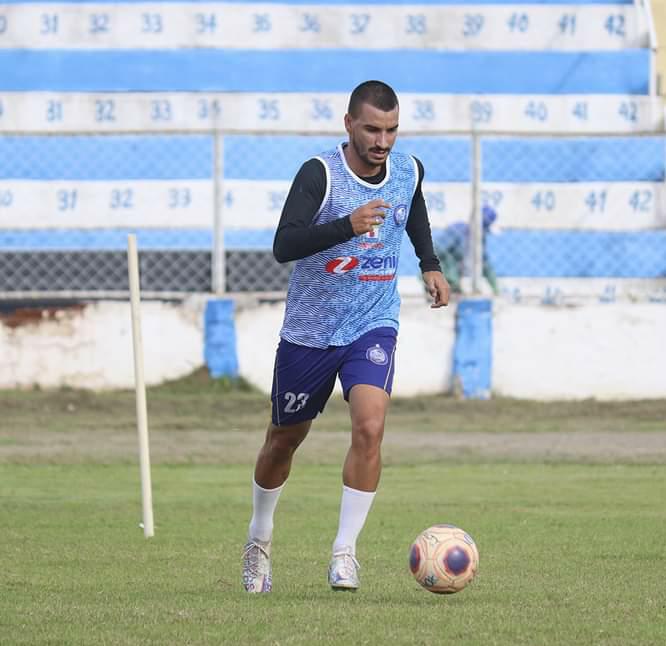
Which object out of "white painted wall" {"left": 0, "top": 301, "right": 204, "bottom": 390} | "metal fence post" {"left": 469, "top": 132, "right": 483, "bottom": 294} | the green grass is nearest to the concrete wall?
"white painted wall" {"left": 0, "top": 301, "right": 204, "bottom": 390}

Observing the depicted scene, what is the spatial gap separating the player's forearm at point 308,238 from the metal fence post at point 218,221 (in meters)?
10.7

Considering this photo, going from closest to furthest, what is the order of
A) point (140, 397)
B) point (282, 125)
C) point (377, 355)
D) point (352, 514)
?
point (352, 514) < point (377, 355) < point (140, 397) < point (282, 125)

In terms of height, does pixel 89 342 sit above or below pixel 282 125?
below

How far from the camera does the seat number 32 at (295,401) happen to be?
734cm

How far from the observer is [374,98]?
7141mm

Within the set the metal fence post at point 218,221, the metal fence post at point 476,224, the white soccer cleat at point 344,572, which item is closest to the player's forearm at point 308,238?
the white soccer cleat at point 344,572

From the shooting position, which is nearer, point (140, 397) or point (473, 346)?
point (140, 397)

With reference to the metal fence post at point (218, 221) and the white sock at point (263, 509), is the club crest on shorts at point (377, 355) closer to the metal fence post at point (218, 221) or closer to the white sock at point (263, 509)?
the white sock at point (263, 509)

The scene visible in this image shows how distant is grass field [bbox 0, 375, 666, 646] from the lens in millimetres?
5969

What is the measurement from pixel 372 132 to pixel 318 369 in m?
1.07

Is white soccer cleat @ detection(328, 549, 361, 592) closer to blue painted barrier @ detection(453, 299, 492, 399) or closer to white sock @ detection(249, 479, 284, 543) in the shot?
white sock @ detection(249, 479, 284, 543)

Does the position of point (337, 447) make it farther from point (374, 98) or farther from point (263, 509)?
point (374, 98)

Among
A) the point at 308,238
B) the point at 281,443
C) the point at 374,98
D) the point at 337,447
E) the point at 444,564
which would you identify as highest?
Answer: the point at 374,98

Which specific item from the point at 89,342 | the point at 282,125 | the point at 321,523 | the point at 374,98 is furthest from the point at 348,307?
the point at 282,125
